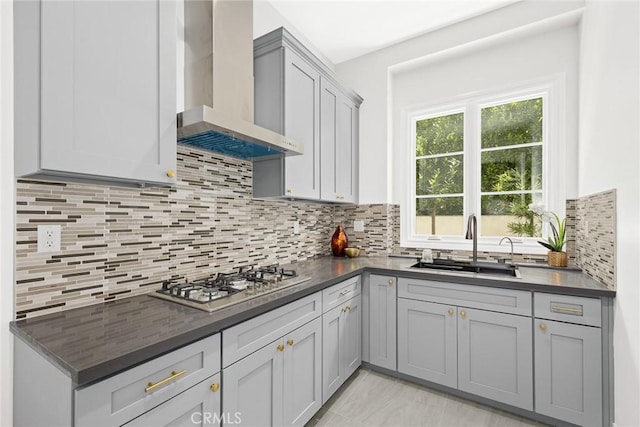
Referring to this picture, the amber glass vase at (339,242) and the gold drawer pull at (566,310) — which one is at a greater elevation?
the amber glass vase at (339,242)

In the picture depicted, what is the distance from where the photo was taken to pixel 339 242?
298 cm

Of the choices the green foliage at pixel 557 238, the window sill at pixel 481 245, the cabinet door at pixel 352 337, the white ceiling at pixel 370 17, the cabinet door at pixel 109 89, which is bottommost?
the cabinet door at pixel 352 337

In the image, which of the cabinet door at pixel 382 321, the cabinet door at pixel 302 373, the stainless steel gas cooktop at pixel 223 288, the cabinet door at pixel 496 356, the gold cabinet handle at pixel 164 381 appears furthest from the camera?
the cabinet door at pixel 382 321

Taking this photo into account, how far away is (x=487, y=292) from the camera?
196 centimetres

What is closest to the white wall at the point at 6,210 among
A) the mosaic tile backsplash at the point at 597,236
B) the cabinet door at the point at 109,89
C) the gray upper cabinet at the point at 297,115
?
the cabinet door at the point at 109,89

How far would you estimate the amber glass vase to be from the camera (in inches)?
117

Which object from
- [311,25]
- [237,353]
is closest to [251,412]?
[237,353]

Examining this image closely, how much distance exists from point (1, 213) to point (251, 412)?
1263mm

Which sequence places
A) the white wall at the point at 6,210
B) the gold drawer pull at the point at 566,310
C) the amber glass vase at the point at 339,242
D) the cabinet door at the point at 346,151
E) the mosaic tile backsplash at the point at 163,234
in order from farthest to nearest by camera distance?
Result: 1. the amber glass vase at the point at 339,242
2. the cabinet door at the point at 346,151
3. the gold drawer pull at the point at 566,310
4. the mosaic tile backsplash at the point at 163,234
5. the white wall at the point at 6,210

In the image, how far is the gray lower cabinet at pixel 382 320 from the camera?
2.30 meters

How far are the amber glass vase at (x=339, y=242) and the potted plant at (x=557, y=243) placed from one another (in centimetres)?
164

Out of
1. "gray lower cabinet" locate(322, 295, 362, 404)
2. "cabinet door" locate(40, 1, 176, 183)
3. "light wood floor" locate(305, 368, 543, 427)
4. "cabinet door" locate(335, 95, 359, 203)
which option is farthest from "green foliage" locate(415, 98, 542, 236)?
"cabinet door" locate(40, 1, 176, 183)

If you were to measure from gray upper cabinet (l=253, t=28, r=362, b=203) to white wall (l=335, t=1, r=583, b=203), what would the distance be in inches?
19.6

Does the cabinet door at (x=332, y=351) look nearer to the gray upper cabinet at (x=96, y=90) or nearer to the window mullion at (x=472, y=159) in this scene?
the gray upper cabinet at (x=96, y=90)
